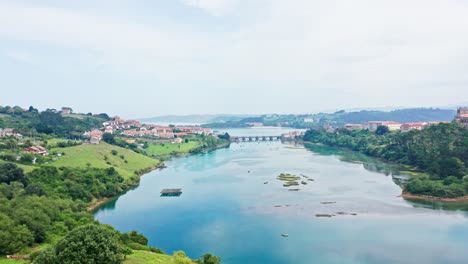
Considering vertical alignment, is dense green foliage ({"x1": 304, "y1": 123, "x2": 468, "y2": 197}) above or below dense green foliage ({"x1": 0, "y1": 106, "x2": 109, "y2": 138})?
below

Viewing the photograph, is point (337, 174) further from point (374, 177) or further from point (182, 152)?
point (182, 152)

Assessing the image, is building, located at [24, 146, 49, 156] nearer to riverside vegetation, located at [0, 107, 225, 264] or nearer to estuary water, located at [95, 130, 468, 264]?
riverside vegetation, located at [0, 107, 225, 264]

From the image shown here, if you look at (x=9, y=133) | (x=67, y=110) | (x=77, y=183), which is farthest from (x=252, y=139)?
(x=77, y=183)

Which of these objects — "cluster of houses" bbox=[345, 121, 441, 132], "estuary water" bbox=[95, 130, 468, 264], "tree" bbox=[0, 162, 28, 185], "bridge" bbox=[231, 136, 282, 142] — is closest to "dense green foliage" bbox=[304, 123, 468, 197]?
"estuary water" bbox=[95, 130, 468, 264]

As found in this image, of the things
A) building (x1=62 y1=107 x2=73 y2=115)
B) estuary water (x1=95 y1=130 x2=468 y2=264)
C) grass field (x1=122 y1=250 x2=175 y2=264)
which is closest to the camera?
grass field (x1=122 y1=250 x2=175 y2=264)

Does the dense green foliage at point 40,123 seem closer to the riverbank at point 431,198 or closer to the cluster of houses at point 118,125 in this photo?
the cluster of houses at point 118,125

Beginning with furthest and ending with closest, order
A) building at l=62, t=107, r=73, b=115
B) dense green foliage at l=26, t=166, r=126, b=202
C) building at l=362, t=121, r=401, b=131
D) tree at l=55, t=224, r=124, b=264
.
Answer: building at l=362, t=121, r=401, b=131 < building at l=62, t=107, r=73, b=115 < dense green foliage at l=26, t=166, r=126, b=202 < tree at l=55, t=224, r=124, b=264

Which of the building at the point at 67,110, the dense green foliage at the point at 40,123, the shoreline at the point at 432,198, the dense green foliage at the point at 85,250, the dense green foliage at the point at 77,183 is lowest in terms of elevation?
the shoreline at the point at 432,198

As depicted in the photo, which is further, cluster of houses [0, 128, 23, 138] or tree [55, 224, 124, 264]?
cluster of houses [0, 128, 23, 138]

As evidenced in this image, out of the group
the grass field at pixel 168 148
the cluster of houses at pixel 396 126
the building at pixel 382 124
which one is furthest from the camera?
the building at pixel 382 124

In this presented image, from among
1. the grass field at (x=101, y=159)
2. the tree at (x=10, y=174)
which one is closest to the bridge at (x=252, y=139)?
the grass field at (x=101, y=159)
